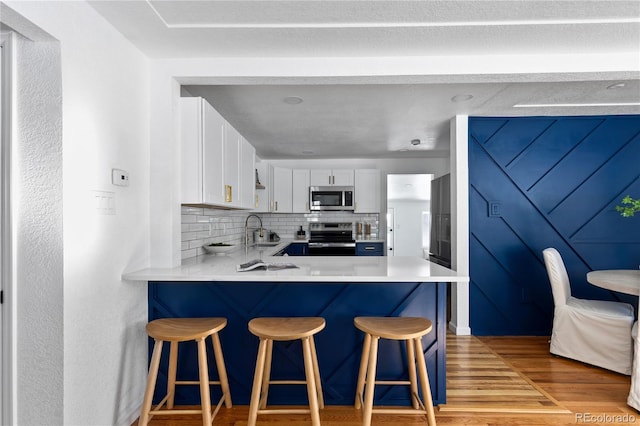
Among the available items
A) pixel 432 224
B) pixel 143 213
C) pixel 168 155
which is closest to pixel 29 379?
pixel 143 213

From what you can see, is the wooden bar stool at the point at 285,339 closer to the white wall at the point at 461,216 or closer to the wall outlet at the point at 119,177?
the wall outlet at the point at 119,177

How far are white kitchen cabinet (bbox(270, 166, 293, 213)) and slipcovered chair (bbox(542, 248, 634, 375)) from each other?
363 cm

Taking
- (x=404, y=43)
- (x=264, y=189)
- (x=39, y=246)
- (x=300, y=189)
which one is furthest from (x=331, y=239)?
(x=39, y=246)

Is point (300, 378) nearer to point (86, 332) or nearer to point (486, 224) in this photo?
point (86, 332)

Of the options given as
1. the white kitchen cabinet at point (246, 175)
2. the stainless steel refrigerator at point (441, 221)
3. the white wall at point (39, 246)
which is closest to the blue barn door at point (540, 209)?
the stainless steel refrigerator at point (441, 221)

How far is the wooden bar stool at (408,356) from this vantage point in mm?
1764

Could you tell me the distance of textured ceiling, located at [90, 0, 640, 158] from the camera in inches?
69.2

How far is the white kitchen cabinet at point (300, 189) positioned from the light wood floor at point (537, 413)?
11.6 feet

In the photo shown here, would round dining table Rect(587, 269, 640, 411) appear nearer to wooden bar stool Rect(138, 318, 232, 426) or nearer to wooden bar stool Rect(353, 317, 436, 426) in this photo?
wooden bar stool Rect(353, 317, 436, 426)

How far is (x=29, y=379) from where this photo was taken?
1.52m

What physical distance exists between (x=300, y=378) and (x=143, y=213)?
1.48m

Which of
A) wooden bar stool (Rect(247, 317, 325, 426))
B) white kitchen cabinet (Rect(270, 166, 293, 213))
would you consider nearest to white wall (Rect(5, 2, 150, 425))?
wooden bar stool (Rect(247, 317, 325, 426))

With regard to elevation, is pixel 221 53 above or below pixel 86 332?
above

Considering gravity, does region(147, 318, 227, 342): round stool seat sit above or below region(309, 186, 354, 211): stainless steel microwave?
below
